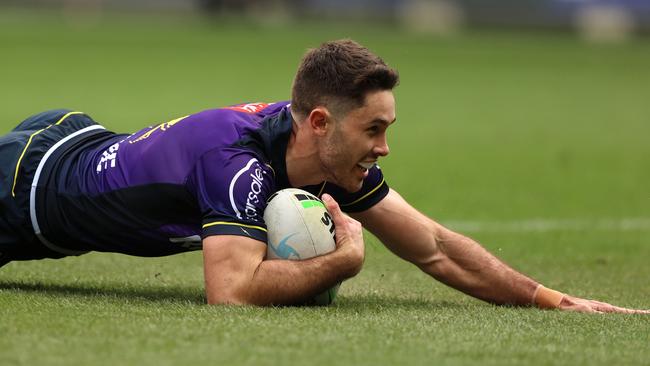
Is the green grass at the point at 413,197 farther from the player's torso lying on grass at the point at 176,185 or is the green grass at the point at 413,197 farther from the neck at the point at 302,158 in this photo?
the neck at the point at 302,158

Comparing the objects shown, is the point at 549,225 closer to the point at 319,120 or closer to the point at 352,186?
the point at 352,186

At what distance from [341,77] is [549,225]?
580 centimetres

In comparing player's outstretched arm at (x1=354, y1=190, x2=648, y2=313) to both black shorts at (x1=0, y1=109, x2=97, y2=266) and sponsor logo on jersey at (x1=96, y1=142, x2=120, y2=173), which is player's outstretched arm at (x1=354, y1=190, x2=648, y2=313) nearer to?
sponsor logo on jersey at (x1=96, y1=142, x2=120, y2=173)

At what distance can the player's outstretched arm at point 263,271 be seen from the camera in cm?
677

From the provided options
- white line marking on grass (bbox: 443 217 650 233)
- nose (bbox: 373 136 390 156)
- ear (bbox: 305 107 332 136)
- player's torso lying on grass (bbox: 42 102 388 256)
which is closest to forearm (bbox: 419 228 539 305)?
player's torso lying on grass (bbox: 42 102 388 256)

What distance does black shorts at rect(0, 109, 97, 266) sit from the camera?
7.53 metres

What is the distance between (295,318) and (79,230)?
1.50 metres

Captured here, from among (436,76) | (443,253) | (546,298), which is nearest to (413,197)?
(443,253)

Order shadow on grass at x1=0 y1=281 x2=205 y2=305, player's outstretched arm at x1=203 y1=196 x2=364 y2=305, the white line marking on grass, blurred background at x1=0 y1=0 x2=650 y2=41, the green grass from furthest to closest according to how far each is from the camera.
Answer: blurred background at x1=0 y1=0 x2=650 y2=41 → the white line marking on grass → shadow on grass at x1=0 y1=281 x2=205 y2=305 → player's outstretched arm at x1=203 y1=196 x2=364 y2=305 → the green grass

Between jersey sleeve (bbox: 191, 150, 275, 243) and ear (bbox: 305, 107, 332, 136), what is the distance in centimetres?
34

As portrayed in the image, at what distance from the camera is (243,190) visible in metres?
6.88

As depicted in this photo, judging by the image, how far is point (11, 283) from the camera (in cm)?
796

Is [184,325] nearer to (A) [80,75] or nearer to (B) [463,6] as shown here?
(A) [80,75]

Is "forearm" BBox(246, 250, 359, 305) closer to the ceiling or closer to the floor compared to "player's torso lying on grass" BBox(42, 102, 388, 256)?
closer to the floor
